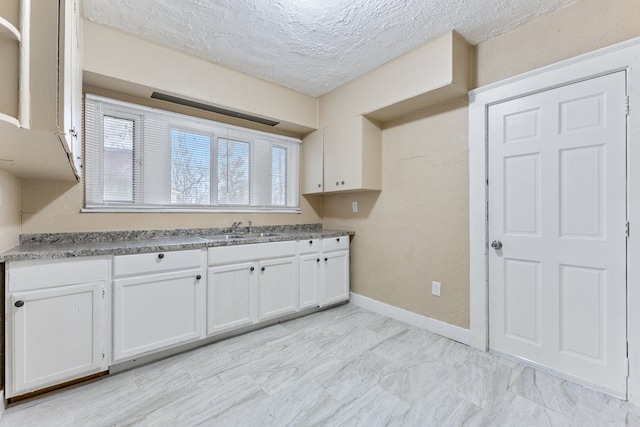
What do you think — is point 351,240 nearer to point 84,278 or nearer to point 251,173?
point 251,173

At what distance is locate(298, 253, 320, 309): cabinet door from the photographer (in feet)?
9.52

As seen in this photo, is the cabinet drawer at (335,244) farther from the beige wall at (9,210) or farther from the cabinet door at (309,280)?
the beige wall at (9,210)

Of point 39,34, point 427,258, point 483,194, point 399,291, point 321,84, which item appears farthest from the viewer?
point 321,84

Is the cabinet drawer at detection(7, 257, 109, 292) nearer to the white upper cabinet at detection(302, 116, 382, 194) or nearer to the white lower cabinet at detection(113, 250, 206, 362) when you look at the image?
the white lower cabinet at detection(113, 250, 206, 362)

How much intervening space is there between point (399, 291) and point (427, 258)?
49 centimetres

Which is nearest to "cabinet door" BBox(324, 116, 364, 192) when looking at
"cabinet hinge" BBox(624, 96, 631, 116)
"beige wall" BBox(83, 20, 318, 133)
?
"beige wall" BBox(83, 20, 318, 133)

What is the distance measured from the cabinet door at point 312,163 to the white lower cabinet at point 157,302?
1663mm

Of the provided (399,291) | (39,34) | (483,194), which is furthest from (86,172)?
(483,194)

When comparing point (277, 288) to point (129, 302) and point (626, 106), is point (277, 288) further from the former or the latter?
point (626, 106)

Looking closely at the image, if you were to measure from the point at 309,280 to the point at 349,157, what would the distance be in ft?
4.52

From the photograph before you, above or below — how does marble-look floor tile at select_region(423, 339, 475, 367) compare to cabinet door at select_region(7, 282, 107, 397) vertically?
below

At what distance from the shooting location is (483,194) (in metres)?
2.25

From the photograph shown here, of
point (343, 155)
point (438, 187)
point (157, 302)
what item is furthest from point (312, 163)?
point (157, 302)

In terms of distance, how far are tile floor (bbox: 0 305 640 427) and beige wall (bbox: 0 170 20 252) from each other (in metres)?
0.98
